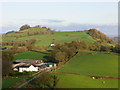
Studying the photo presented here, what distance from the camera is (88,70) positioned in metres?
51.6

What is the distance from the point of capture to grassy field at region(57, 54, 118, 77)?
49156 mm

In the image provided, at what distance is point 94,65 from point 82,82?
744 inches

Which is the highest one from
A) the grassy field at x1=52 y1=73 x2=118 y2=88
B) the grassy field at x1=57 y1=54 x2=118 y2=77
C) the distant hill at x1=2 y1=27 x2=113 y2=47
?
Answer: the distant hill at x1=2 y1=27 x2=113 y2=47

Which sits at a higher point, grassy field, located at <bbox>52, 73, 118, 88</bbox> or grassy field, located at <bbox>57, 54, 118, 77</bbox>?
grassy field, located at <bbox>57, 54, 118, 77</bbox>

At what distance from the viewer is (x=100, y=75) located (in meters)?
45.9

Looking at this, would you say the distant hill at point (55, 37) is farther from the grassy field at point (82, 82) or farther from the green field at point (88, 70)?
the grassy field at point (82, 82)

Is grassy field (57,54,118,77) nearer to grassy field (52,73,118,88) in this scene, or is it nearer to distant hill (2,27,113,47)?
grassy field (52,73,118,88)

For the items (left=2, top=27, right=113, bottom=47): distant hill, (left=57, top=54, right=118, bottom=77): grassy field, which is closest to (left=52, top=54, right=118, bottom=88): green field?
(left=57, top=54, right=118, bottom=77): grassy field

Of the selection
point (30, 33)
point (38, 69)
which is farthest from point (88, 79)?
point (30, 33)

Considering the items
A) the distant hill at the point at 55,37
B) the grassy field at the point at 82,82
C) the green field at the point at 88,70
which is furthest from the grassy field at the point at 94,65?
→ the distant hill at the point at 55,37

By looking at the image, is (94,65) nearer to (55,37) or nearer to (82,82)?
(82,82)

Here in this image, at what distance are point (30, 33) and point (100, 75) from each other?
108 m

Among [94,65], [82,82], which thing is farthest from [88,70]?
[82,82]

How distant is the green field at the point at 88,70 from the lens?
124ft
